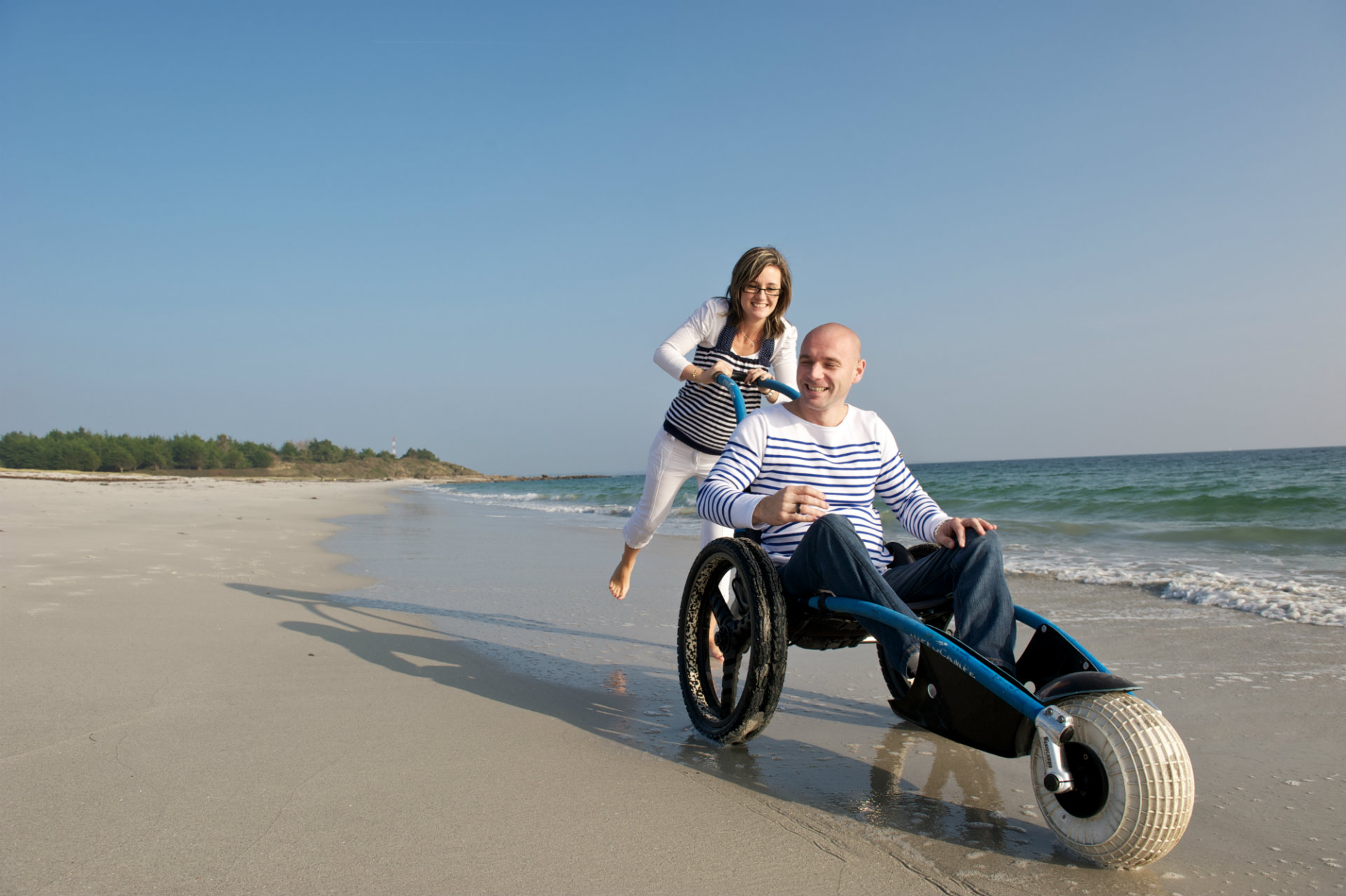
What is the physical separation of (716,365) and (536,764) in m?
2.10

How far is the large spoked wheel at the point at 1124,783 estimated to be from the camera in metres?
1.51

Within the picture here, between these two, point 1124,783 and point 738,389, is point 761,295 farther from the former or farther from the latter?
point 1124,783

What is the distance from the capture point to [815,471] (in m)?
2.61

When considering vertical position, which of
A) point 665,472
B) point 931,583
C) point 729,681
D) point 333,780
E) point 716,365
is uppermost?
point 716,365

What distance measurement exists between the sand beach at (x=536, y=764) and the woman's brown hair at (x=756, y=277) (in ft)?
5.36

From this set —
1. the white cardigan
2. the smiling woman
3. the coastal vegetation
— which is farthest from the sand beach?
the coastal vegetation

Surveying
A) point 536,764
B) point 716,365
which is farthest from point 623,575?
point 536,764

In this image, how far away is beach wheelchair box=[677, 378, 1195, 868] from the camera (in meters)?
1.52

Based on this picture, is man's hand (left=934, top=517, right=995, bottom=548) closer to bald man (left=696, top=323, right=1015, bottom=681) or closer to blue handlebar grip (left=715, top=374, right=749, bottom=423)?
bald man (left=696, top=323, right=1015, bottom=681)

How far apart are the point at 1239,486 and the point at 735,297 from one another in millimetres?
17645

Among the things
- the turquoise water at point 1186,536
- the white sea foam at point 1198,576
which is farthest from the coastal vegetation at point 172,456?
the white sea foam at point 1198,576

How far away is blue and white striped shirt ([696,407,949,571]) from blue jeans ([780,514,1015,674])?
9.3 inches

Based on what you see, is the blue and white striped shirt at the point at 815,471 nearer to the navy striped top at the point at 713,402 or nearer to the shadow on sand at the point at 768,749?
the shadow on sand at the point at 768,749

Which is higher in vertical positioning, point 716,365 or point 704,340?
point 704,340
